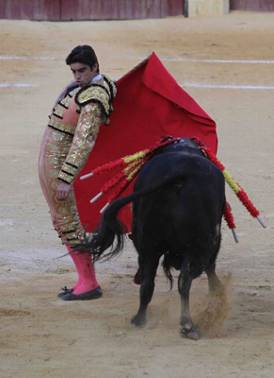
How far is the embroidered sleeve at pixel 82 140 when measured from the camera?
552 cm

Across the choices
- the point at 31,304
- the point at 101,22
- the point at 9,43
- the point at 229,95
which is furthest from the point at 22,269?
the point at 101,22

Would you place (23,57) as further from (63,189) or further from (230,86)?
(63,189)

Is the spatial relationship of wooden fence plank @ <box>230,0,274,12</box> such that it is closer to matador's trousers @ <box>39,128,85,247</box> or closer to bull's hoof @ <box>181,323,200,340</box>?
matador's trousers @ <box>39,128,85,247</box>

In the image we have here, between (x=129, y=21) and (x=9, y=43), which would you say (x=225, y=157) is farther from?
(x=129, y=21)

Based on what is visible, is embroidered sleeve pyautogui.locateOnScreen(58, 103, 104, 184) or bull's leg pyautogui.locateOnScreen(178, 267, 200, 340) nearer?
bull's leg pyautogui.locateOnScreen(178, 267, 200, 340)

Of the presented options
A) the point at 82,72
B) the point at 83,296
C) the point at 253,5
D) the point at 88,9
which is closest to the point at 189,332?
the point at 83,296

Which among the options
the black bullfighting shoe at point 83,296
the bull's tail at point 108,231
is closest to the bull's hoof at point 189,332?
the bull's tail at point 108,231

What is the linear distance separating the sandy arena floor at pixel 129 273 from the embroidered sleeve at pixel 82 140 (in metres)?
0.69

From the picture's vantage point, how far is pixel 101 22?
16.0 m

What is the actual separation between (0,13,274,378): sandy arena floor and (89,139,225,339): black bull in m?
0.27

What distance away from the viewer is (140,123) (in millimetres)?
6066

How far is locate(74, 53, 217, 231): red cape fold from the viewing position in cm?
601

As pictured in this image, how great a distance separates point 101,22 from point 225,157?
275 inches

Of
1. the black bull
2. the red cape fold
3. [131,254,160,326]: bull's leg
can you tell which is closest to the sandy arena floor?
[131,254,160,326]: bull's leg
